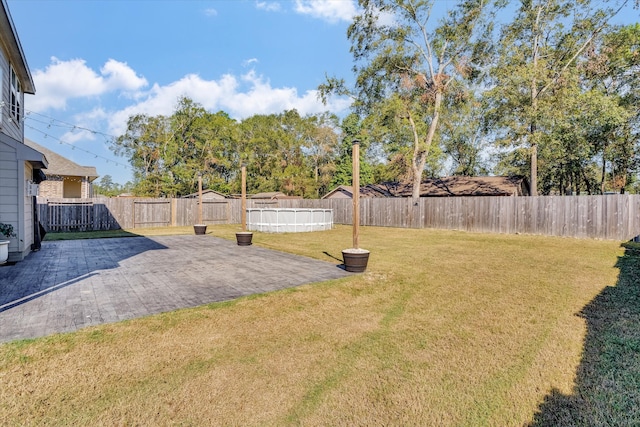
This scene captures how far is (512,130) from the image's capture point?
17.1 meters

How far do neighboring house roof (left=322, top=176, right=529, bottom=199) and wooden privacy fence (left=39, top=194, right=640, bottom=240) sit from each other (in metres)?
7.21

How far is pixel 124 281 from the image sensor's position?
5.05 m

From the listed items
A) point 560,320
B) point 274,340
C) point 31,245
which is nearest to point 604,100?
point 560,320

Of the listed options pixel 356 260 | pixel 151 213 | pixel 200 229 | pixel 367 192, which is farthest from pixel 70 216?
pixel 367 192

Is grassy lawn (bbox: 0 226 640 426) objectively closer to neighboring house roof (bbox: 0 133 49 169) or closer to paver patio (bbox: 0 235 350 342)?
paver patio (bbox: 0 235 350 342)

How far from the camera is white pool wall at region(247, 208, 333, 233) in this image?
1438 centimetres

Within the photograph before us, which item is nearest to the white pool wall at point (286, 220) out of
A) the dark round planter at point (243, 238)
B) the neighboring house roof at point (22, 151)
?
the dark round planter at point (243, 238)

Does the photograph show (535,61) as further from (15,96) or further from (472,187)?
(15,96)

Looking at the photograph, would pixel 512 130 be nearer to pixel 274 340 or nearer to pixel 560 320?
pixel 560 320

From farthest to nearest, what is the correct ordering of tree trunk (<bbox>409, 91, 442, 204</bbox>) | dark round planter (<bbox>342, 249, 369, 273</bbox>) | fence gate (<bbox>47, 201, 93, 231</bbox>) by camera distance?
tree trunk (<bbox>409, 91, 442, 204</bbox>)
fence gate (<bbox>47, 201, 93, 231</bbox>)
dark round planter (<bbox>342, 249, 369, 273</bbox>)

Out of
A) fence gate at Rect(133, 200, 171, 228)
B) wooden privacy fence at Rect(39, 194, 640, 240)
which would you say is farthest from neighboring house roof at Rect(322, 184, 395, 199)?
fence gate at Rect(133, 200, 171, 228)

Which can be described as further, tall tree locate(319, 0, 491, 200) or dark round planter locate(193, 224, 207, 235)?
tall tree locate(319, 0, 491, 200)

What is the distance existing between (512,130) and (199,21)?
16.7 meters

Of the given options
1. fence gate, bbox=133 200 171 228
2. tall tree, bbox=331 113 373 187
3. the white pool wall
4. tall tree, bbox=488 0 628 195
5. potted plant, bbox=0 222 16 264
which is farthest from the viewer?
tall tree, bbox=331 113 373 187
